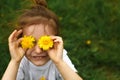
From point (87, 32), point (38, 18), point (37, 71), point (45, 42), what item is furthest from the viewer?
point (87, 32)

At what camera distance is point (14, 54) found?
104 inches

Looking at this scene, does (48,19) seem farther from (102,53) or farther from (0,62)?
(102,53)

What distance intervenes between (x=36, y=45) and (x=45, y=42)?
0.09m

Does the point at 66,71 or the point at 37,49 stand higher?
the point at 37,49

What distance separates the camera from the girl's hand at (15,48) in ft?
8.61

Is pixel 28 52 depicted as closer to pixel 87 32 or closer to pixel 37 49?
pixel 37 49

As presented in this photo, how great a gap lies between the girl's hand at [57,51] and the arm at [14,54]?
0.64 ft

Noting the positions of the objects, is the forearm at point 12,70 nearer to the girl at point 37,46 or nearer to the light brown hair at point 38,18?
the girl at point 37,46

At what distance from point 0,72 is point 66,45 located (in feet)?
2.23

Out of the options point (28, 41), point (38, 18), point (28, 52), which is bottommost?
point (28, 52)

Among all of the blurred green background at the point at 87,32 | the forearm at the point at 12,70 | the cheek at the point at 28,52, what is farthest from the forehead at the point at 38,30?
the blurred green background at the point at 87,32

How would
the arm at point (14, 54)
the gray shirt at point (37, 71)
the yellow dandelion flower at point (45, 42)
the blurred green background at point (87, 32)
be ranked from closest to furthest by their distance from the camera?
the yellow dandelion flower at point (45, 42)
the arm at point (14, 54)
the gray shirt at point (37, 71)
the blurred green background at point (87, 32)

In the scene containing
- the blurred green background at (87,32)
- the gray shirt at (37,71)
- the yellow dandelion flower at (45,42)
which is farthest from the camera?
the blurred green background at (87,32)

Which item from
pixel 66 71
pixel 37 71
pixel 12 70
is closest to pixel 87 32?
pixel 37 71
